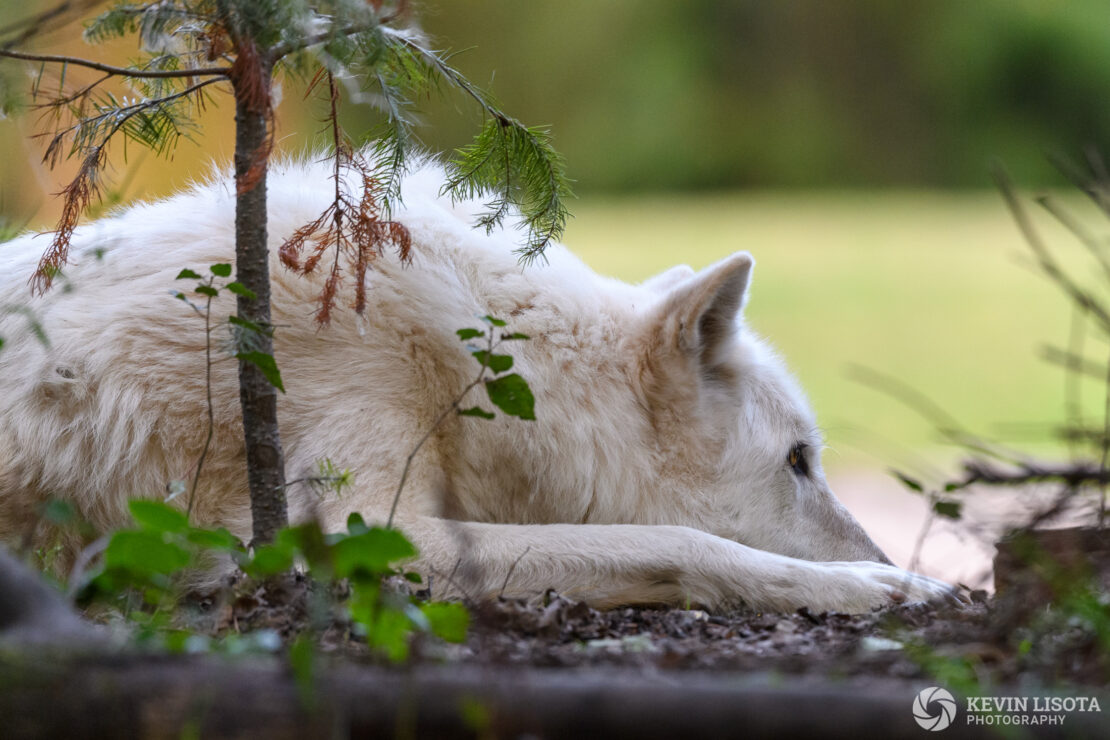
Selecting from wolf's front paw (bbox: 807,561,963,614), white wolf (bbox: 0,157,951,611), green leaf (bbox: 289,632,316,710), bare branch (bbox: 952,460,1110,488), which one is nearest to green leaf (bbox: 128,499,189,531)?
A: green leaf (bbox: 289,632,316,710)

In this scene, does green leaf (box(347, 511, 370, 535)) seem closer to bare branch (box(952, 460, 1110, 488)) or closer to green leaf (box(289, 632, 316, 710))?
green leaf (box(289, 632, 316, 710))

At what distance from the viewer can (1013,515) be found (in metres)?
2.19

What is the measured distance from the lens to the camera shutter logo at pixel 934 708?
4.93ft

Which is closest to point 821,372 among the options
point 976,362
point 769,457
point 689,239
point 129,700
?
point 976,362

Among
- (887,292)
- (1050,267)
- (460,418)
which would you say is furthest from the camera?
(887,292)

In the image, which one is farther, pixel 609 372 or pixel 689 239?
pixel 689 239

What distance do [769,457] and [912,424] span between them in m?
12.6

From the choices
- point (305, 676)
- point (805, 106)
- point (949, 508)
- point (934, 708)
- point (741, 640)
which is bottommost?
point (305, 676)

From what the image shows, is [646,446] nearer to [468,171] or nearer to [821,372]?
[468,171]

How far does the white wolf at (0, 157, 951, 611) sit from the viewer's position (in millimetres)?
3066

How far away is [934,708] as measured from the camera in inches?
61.5

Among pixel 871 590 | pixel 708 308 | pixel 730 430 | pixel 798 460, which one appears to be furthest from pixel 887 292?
pixel 871 590

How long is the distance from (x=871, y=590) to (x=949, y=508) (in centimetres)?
85

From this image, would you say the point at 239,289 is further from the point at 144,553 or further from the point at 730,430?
the point at 730,430
